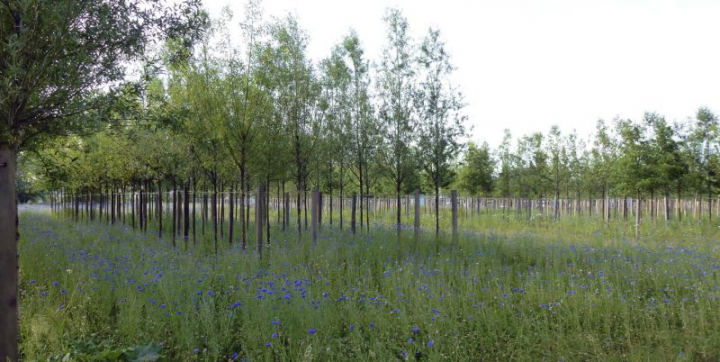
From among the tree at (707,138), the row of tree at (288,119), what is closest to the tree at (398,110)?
the row of tree at (288,119)

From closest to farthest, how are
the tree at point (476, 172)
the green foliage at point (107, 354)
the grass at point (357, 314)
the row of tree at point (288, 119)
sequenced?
the green foliage at point (107, 354) < the grass at point (357, 314) < the row of tree at point (288, 119) < the tree at point (476, 172)

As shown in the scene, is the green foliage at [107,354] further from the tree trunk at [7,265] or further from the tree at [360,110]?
the tree at [360,110]

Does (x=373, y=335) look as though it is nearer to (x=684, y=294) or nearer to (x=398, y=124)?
(x=684, y=294)

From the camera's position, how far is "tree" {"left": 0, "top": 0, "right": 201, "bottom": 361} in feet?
14.6

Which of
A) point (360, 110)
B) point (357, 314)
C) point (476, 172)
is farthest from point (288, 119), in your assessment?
point (476, 172)

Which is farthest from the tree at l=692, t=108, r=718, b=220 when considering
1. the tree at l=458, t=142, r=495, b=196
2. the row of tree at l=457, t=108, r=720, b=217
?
the tree at l=458, t=142, r=495, b=196

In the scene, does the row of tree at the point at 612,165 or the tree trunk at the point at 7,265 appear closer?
the tree trunk at the point at 7,265

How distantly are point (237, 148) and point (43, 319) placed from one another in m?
7.66

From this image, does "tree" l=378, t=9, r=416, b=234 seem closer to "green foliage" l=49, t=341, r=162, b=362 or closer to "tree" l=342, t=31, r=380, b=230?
"tree" l=342, t=31, r=380, b=230

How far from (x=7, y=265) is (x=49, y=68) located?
2.15 metres

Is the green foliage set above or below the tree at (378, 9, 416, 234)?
below

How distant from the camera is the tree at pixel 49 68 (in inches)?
176

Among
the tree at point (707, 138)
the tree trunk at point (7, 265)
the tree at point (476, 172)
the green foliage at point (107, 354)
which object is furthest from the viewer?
the tree at point (476, 172)

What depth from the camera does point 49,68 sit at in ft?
15.1
